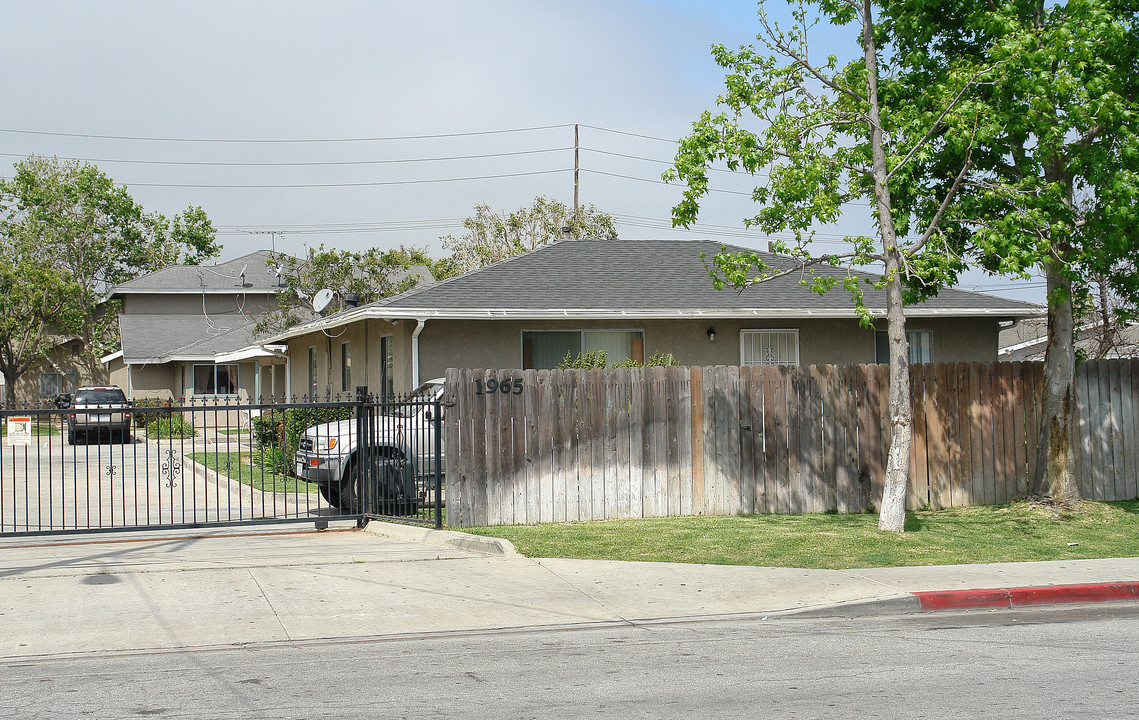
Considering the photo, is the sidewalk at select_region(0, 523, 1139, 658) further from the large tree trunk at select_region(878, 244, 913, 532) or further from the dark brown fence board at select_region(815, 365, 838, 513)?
the dark brown fence board at select_region(815, 365, 838, 513)

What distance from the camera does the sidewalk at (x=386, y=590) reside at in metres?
7.83

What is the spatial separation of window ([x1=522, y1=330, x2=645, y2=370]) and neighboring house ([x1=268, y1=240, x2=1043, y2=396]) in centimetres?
2

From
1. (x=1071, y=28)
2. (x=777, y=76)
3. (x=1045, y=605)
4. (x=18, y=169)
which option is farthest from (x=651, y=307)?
(x=18, y=169)

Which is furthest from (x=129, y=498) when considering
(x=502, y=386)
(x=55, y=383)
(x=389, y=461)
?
(x=55, y=383)

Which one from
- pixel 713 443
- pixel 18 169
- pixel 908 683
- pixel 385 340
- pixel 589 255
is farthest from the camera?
pixel 18 169

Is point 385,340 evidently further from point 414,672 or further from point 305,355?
point 414,672

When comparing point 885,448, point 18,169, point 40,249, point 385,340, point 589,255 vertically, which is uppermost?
point 18,169

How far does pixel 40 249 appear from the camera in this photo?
173ft

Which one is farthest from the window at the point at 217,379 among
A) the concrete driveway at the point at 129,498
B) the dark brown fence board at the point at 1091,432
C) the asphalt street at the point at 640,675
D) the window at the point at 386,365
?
the asphalt street at the point at 640,675


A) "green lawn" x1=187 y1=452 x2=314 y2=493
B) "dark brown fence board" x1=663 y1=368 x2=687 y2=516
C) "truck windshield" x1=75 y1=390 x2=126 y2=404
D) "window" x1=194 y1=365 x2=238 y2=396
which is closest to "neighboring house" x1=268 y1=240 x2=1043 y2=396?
"green lawn" x1=187 y1=452 x2=314 y2=493

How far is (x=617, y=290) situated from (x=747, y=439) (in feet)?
22.7

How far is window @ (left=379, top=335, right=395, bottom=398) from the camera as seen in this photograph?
63.9 ft

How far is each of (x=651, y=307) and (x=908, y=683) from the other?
12763 mm

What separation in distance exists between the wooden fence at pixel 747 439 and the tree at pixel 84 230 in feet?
148
